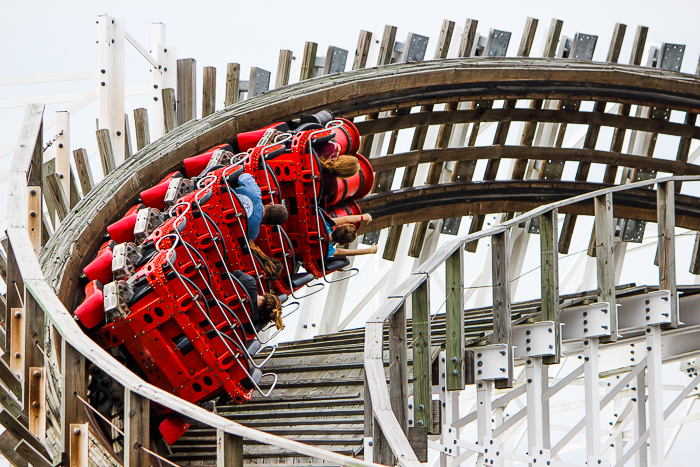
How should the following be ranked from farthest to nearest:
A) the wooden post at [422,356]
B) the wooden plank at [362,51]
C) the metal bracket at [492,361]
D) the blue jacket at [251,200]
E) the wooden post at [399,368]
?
1. the wooden plank at [362,51]
2. the blue jacket at [251,200]
3. the metal bracket at [492,361]
4. the wooden post at [422,356]
5. the wooden post at [399,368]

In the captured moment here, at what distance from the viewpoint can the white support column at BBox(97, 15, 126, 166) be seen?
7.67m

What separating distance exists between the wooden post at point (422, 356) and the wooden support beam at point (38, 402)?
1949 millimetres

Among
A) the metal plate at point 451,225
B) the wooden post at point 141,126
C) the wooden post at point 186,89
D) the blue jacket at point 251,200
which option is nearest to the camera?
the blue jacket at point 251,200

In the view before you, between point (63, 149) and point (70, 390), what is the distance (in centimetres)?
393

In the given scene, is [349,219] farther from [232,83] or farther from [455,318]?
[455,318]

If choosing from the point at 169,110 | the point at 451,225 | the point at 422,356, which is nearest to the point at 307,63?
the point at 169,110

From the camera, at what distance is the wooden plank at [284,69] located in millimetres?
7934

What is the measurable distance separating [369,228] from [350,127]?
2249mm

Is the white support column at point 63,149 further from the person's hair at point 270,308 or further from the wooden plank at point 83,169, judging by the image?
the person's hair at point 270,308

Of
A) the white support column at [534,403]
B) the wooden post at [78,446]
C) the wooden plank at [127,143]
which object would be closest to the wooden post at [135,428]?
the wooden post at [78,446]

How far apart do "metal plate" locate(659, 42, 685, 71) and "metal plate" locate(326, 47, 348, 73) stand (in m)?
3.52

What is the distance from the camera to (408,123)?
8.80 meters

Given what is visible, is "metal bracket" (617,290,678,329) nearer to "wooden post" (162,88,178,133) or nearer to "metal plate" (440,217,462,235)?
"metal plate" (440,217,462,235)

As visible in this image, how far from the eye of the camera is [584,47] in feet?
30.3
